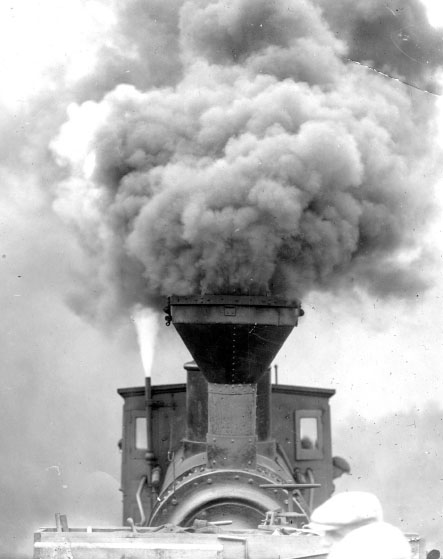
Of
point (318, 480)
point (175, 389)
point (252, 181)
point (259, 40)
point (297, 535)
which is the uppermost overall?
point (259, 40)

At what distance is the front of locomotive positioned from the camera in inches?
197

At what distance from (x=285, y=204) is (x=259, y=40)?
159cm

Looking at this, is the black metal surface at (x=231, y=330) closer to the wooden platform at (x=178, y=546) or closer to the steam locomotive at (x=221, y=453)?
the steam locomotive at (x=221, y=453)

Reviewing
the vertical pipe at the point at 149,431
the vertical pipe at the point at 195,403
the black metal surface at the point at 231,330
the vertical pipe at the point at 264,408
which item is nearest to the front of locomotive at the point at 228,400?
the black metal surface at the point at 231,330

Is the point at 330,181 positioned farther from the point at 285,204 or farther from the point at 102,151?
the point at 102,151

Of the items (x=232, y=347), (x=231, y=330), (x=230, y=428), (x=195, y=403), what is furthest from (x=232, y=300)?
(x=195, y=403)

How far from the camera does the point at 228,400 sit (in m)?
5.32

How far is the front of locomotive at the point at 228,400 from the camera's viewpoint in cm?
499

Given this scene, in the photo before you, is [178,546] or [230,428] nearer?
[178,546]

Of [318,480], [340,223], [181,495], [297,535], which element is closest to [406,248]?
[340,223]

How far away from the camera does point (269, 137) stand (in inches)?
225

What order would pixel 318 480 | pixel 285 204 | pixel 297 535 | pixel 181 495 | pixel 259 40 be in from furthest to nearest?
pixel 318 480
pixel 259 40
pixel 285 204
pixel 181 495
pixel 297 535

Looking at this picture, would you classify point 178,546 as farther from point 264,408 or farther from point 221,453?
point 264,408

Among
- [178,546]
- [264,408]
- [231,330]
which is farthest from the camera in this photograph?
[264,408]
